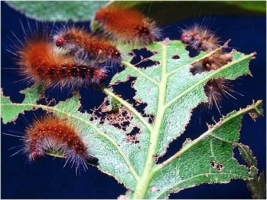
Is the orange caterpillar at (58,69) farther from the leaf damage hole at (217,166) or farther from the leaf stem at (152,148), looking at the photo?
the leaf damage hole at (217,166)

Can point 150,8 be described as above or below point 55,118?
above

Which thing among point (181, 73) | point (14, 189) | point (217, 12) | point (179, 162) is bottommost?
point (179, 162)

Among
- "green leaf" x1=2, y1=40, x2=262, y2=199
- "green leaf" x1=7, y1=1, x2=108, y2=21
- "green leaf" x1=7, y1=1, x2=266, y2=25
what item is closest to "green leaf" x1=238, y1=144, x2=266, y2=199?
"green leaf" x1=2, y1=40, x2=262, y2=199

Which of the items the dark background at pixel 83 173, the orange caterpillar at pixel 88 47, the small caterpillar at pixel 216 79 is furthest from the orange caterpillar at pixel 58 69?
the dark background at pixel 83 173

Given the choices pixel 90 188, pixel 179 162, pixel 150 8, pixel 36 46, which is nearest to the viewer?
pixel 179 162

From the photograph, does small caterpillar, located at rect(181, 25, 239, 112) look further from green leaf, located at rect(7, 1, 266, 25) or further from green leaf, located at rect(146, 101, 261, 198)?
green leaf, located at rect(7, 1, 266, 25)

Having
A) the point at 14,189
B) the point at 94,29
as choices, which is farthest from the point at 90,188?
the point at 94,29

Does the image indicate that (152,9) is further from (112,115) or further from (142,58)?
(112,115)

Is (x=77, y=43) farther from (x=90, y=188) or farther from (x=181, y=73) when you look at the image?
(x=90, y=188)
